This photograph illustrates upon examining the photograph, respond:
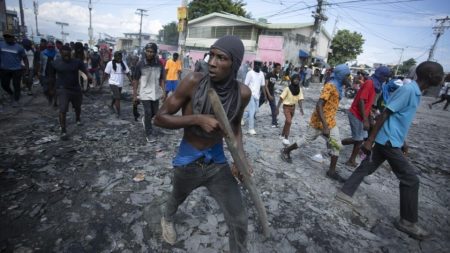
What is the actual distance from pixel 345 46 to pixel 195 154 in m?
48.1

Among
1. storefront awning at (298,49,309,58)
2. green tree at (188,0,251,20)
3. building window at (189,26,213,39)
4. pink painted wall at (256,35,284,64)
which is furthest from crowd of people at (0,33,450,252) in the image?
green tree at (188,0,251,20)

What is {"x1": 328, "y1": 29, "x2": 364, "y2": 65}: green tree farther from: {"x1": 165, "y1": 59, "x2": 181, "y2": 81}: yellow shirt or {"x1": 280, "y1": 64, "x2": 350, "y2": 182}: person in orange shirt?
{"x1": 280, "y1": 64, "x2": 350, "y2": 182}: person in orange shirt

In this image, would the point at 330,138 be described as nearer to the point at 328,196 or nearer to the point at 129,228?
the point at 328,196

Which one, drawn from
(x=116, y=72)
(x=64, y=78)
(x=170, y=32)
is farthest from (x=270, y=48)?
(x=170, y=32)

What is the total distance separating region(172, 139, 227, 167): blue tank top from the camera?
2045mm

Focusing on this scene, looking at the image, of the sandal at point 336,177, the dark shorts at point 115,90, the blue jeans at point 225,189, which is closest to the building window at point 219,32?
the dark shorts at point 115,90

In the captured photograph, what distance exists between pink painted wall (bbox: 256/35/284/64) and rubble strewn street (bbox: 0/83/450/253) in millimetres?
22506

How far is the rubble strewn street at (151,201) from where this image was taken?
2.74 meters

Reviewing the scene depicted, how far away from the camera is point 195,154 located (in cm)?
204

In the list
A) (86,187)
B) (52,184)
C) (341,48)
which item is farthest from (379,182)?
(341,48)

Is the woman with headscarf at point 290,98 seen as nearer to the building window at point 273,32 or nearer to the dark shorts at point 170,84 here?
the dark shorts at point 170,84

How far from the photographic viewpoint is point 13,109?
6.94 m

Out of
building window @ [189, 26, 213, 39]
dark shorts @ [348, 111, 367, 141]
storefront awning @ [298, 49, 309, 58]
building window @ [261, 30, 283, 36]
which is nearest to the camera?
dark shorts @ [348, 111, 367, 141]

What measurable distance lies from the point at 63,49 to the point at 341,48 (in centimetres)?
4657
